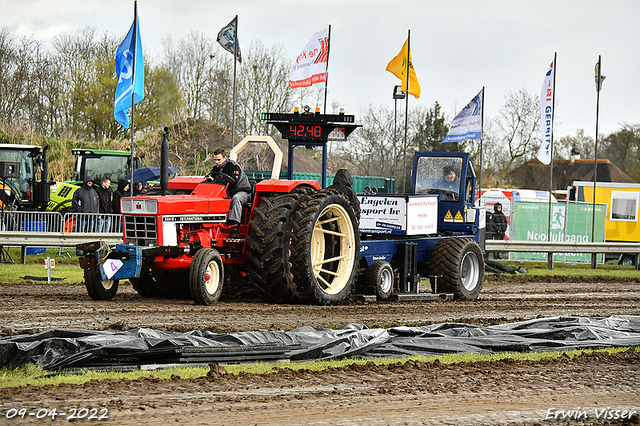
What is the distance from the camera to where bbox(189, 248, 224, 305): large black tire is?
9.88m

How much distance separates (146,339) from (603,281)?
1415 cm

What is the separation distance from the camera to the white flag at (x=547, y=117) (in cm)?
2369

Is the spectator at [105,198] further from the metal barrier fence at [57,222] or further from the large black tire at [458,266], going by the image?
the large black tire at [458,266]

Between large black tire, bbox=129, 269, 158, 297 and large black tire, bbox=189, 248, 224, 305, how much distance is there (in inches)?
62.0

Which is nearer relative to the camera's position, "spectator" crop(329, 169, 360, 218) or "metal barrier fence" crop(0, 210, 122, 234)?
"spectator" crop(329, 169, 360, 218)

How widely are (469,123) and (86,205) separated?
11.7 m

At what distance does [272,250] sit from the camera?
406 inches

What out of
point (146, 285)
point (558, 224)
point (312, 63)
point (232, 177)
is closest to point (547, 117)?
point (558, 224)

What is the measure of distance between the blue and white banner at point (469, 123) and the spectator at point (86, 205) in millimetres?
10630

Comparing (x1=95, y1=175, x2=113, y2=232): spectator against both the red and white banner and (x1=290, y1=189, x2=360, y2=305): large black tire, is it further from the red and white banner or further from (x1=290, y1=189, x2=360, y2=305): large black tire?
(x1=290, y1=189, x2=360, y2=305): large black tire

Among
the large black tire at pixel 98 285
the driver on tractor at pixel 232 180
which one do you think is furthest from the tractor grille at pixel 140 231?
the driver on tractor at pixel 232 180

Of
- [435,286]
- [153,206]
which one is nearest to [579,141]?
[435,286]

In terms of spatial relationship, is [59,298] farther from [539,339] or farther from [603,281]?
[603,281]

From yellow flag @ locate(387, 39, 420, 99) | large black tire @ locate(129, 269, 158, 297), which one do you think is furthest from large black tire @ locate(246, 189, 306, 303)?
yellow flag @ locate(387, 39, 420, 99)
